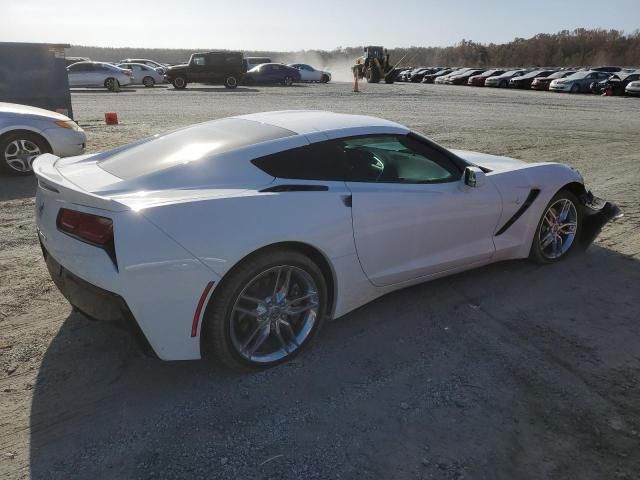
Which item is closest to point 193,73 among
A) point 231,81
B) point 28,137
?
point 231,81

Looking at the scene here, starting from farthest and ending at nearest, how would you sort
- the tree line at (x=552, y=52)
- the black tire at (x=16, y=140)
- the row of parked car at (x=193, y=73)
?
the tree line at (x=552, y=52)
the row of parked car at (x=193, y=73)
the black tire at (x=16, y=140)

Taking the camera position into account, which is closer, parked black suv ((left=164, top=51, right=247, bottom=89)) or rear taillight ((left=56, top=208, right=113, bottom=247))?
rear taillight ((left=56, top=208, right=113, bottom=247))

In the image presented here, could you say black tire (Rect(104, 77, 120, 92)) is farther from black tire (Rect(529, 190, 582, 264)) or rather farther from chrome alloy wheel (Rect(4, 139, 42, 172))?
black tire (Rect(529, 190, 582, 264))

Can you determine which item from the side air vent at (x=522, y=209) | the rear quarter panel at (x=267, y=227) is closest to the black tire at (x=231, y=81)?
the side air vent at (x=522, y=209)

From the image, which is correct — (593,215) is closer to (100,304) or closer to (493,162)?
(493,162)

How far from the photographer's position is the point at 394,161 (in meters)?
3.91

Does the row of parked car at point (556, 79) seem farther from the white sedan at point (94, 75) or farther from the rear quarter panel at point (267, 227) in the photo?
the rear quarter panel at point (267, 227)

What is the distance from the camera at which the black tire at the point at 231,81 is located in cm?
2955

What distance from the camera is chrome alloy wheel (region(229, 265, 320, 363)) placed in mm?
3053

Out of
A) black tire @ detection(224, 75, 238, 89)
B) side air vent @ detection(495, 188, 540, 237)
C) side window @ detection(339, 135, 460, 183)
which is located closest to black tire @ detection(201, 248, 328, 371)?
side window @ detection(339, 135, 460, 183)

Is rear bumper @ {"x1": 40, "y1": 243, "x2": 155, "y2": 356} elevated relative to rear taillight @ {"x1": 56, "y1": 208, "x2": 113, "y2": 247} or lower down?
lower down

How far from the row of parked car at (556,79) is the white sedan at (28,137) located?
27.9 metres

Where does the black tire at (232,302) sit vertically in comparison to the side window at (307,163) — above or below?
below

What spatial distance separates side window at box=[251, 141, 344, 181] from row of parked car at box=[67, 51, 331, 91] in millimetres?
27426
